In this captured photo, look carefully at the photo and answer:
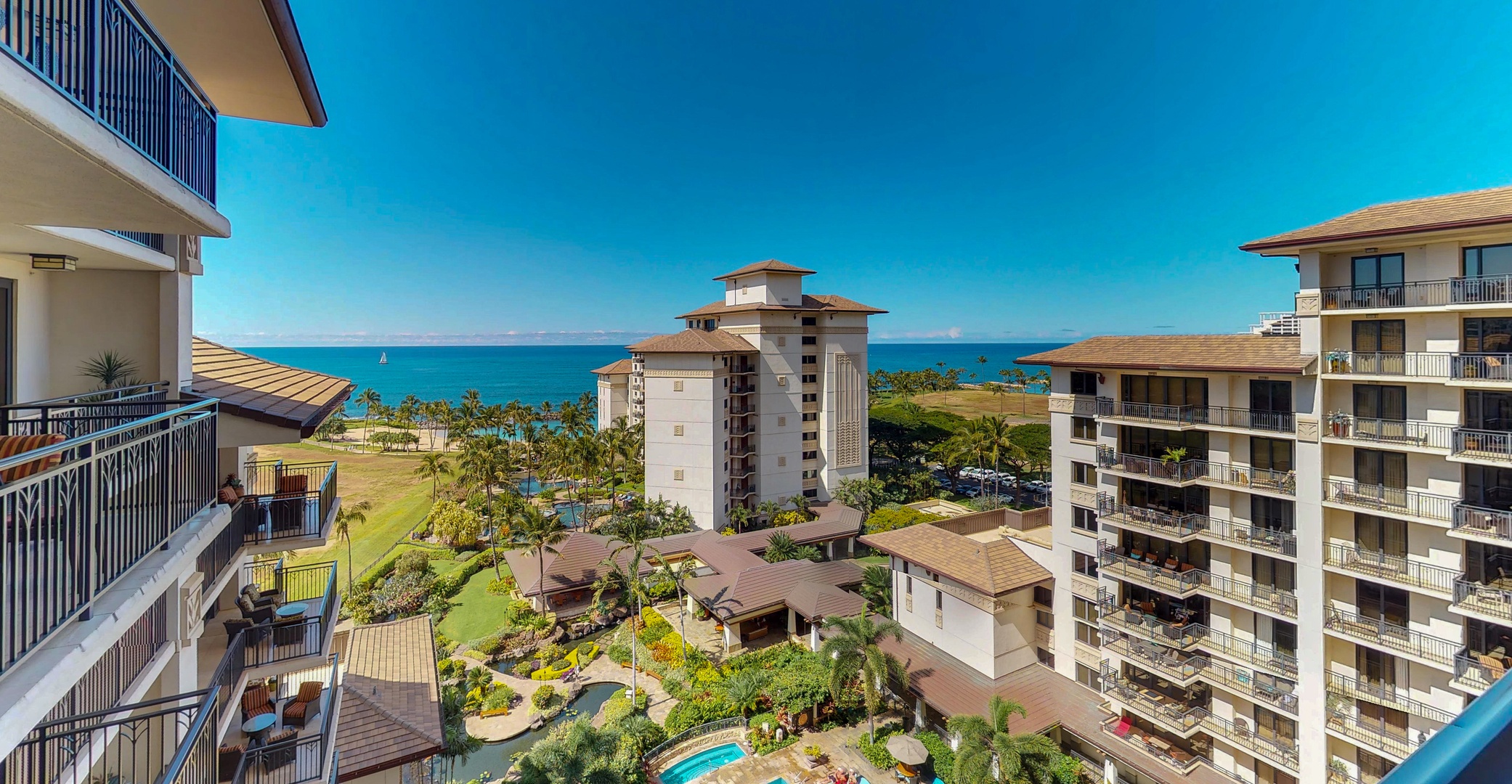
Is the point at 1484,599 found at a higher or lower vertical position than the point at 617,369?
lower

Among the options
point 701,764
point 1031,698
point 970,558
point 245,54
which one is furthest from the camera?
point 970,558

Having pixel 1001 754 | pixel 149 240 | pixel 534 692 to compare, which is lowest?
pixel 534 692

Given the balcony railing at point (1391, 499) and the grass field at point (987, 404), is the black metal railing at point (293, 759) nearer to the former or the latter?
the balcony railing at point (1391, 499)

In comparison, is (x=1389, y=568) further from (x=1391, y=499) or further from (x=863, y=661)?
(x=863, y=661)

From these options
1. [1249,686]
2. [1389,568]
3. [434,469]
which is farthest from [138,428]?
[434,469]

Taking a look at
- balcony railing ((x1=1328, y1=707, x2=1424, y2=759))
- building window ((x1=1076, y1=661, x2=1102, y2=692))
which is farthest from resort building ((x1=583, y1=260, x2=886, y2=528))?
balcony railing ((x1=1328, y1=707, x2=1424, y2=759))
